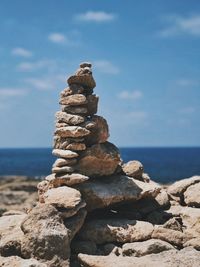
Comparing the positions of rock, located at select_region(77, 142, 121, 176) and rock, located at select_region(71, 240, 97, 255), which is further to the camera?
rock, located at select_region(77, 142, 121, 176)

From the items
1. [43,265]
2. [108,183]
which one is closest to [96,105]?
[108,183]

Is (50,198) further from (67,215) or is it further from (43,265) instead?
(43,265)

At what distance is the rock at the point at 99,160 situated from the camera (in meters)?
21.2

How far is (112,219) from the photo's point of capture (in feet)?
68.9

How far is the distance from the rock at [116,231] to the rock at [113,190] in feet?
2.66

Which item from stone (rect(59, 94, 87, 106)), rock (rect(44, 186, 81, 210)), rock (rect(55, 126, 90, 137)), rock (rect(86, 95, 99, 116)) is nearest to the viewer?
rock (rect(44, 186, 81, 210))

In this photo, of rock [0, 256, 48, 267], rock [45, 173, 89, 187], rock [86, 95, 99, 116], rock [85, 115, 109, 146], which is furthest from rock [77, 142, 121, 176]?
rock [0, 256, 48, 267]

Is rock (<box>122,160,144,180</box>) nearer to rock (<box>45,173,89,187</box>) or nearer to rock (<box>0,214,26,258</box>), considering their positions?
rock (<box>45,173,89,187</box>)

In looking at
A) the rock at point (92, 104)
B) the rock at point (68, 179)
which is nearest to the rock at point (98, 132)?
the rock at point (92, 104)

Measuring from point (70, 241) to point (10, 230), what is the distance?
2.47 meters

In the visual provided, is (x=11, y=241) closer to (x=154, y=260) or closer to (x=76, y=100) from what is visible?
(x=154, y=260)

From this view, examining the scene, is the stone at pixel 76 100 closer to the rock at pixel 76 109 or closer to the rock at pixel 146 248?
the rock at pixel 76 109

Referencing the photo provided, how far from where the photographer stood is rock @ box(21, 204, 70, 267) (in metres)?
17.8

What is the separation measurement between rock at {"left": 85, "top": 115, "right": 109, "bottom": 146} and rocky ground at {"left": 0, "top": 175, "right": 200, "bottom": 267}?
1602mm
